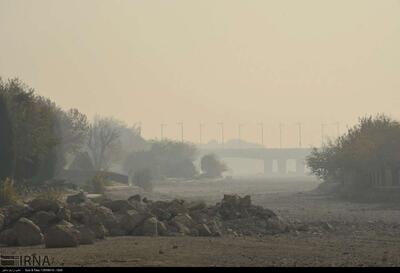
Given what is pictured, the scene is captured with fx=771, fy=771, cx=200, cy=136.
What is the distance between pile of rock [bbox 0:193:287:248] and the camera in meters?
26.2

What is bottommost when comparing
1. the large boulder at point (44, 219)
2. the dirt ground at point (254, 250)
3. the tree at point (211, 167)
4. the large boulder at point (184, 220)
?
the dirt ground at point (254, 250)

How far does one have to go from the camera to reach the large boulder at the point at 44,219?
93.5 ft

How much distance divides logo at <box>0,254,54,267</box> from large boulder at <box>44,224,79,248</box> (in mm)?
3037

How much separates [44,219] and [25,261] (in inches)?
339

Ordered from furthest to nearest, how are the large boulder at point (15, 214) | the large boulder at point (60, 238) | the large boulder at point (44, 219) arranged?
1. the large boulder at point (15, 214)
2. the large boulder at point (44, 219)
3. the large boulder at point (60, 238)

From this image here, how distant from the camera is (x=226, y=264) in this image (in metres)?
20.4

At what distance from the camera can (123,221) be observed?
98.5 feet

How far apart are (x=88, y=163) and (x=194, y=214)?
225 ft

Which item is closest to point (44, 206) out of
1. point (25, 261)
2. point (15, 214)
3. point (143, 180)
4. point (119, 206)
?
point (15, 214)

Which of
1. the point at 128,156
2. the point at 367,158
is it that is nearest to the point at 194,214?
the point at 367,158

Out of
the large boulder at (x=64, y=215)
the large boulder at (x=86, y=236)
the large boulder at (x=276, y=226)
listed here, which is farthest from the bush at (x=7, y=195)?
the large boulder at (x=86, y=236)

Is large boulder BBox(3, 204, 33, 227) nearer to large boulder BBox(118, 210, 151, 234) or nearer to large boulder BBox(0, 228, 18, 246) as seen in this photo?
large boulder BBox(0, 228, 18, 246)

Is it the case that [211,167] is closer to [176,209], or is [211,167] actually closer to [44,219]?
[176,209]

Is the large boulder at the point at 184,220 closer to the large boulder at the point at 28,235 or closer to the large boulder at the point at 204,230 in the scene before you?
the large boulder at the point at 204,230
